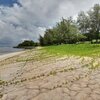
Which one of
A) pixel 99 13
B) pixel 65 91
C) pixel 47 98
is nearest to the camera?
pixel 47 98

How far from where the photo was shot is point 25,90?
6305 mm

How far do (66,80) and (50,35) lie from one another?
86.9m

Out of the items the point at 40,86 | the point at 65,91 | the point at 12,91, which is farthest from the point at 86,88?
the point at 12,91

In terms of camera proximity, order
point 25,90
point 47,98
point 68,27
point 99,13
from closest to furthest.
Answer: point 47,98 → point 25,90 → point 99,13 → point 68,27

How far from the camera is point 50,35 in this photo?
93.9 meters

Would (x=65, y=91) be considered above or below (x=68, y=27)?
below

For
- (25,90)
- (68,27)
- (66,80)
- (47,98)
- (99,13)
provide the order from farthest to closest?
(68,27)
(99,13)
(66,80)
(25,90)
(47,98)

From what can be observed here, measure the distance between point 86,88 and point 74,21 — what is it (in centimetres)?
6852

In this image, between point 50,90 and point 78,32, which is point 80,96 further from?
point 78,32

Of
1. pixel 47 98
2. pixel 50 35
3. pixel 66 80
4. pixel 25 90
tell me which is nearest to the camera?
pixel 47 98

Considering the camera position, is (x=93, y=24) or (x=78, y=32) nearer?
(x=93, y=24)

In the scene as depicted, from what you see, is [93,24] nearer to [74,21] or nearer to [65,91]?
[74,21]

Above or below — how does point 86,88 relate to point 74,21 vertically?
below

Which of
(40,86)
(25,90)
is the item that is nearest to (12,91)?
(25,90)
